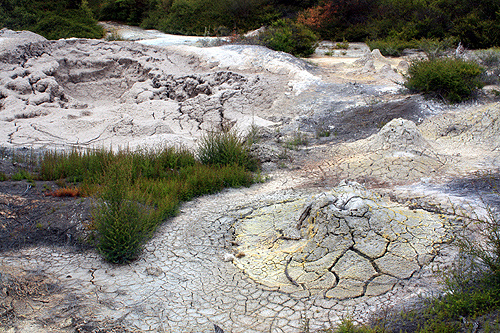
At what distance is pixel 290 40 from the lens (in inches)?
517

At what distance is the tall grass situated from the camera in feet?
13.0

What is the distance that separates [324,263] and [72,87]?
986 cm

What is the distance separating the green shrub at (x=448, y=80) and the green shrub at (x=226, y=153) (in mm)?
4506

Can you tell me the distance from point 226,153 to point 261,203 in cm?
161

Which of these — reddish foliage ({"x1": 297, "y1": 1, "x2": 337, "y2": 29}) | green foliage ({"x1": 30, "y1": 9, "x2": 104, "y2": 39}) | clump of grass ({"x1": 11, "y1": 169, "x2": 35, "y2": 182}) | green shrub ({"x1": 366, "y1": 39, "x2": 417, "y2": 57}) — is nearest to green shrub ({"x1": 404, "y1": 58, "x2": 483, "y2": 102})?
green shrub ({"x1": 366, "y1": 39, "x2": 417, "y2": 57})

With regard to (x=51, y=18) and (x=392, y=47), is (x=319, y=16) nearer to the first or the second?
(x=392, y=47)

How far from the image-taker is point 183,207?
5309 mm

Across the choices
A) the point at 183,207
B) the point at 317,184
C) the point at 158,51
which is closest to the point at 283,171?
the point at 317,184

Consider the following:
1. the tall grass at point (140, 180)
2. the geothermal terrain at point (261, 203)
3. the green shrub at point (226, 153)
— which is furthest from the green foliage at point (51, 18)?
the green shrub at point (226, 153)

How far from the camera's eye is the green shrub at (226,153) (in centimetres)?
666

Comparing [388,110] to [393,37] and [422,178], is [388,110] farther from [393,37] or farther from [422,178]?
[393,37]

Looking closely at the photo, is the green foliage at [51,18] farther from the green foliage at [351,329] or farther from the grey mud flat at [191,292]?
the green foliage at [351,329]

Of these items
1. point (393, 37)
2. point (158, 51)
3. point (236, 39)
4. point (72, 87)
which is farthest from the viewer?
point (393, 37)

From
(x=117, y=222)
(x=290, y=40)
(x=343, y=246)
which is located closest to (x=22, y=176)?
(x=117, y=222)
